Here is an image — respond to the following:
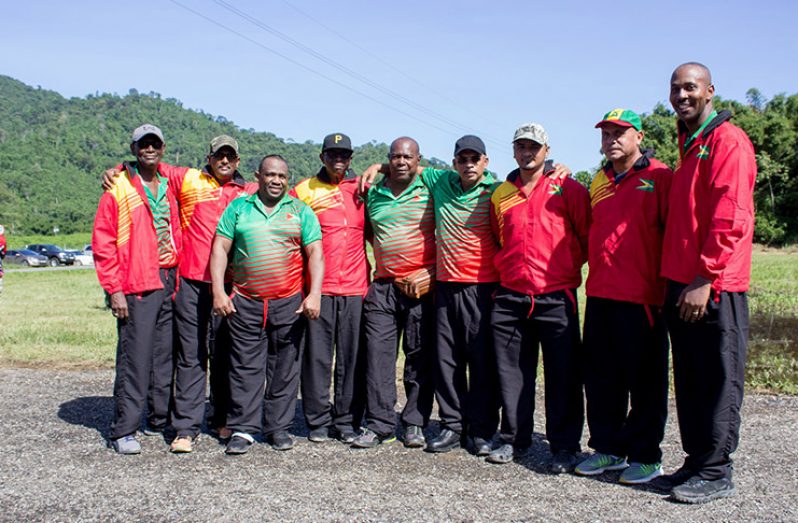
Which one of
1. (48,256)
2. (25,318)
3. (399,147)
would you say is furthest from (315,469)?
(48,256)

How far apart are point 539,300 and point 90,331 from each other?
357 inches

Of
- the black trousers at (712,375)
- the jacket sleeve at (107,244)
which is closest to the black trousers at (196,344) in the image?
the jacket sleeve at (107,244)

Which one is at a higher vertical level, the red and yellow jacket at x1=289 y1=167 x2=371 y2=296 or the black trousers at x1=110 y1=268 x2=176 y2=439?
the red and yellow jacket at x1=289 y1=167 x2=371 y2=296

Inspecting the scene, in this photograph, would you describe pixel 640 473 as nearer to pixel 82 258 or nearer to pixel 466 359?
pixel 466 359

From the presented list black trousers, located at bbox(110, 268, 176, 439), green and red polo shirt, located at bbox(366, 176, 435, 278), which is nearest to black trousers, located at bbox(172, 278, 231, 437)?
black trousers, located at bbox(110, 268, 176, 439)

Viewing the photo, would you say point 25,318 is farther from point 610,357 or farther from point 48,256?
point 48,256

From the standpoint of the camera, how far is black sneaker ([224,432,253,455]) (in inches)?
218

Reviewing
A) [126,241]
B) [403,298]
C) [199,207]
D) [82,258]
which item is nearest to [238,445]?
[403,298]

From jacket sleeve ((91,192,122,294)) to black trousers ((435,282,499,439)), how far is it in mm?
2591

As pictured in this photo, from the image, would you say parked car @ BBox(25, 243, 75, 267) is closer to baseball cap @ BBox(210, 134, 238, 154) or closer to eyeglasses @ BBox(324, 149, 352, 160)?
baseball cap @ BBox(210, 134, 238, 154)

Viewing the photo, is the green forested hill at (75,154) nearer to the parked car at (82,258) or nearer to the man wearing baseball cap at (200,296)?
the parked car at (82,258)

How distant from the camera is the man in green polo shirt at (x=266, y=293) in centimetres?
570

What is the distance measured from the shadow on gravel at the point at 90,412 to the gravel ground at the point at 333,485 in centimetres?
13

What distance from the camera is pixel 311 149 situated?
578 ft
